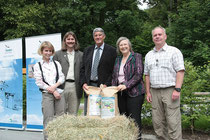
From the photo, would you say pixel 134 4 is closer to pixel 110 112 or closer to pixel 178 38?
pixel 178 38

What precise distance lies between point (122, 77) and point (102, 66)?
1.42 feet

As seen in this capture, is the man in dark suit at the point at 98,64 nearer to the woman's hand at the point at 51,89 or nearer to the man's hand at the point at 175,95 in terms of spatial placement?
the woman's hand at the point at 51,89

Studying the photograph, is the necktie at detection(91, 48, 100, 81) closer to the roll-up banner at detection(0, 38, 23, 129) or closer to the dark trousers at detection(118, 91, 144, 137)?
the dark trousers at detection(118, 91, 144, 137)

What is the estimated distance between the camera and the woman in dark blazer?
3.33 metres

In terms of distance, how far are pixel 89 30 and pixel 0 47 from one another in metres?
11.0

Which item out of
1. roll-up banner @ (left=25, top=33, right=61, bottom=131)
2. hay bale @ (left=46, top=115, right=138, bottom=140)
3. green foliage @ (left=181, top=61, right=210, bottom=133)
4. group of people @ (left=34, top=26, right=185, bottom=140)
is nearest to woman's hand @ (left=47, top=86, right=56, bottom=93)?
group of people @ (left=34, top=26, right=185, bottom=140)

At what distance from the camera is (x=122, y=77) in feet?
11.1

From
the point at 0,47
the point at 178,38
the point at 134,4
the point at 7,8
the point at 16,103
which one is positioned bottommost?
the point at 16,103

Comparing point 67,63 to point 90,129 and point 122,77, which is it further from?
point 90,129

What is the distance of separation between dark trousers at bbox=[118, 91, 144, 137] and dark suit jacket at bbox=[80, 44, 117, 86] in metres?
0.35

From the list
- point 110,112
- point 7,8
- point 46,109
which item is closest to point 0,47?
point 46,109

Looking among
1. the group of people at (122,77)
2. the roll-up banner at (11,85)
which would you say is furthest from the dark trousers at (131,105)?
the roll-up banner at (11,85)

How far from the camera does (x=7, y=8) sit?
14.0 metres

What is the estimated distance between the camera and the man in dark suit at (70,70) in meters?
3.89
